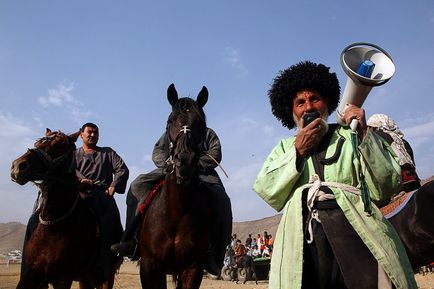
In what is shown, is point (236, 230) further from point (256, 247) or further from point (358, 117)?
point (358, 117)

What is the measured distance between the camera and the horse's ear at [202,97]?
6137mm

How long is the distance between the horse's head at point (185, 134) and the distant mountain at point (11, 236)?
212ft

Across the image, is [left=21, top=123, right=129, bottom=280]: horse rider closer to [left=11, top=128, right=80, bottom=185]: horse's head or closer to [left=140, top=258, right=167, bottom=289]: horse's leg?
[left=11, top=128, right=80, bottom=185]: horse's head

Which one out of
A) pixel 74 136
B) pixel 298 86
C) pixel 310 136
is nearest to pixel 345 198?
pixel 310 136

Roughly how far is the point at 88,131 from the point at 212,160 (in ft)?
9.40

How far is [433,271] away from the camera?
17.9 meters

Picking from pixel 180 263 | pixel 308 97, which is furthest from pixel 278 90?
pixel 180 263

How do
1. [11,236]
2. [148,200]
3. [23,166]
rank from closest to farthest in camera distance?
[23,166], [148,200], [11,236]

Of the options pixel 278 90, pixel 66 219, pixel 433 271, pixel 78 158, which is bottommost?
pixel 433 271

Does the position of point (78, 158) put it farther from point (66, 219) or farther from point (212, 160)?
point (212, 160)

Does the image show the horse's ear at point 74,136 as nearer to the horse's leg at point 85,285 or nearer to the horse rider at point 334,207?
the horse's leg at point 85,285

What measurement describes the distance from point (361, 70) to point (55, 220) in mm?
4915

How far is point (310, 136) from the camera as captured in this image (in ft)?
8.02

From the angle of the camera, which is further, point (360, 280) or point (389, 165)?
point (389, 165)
